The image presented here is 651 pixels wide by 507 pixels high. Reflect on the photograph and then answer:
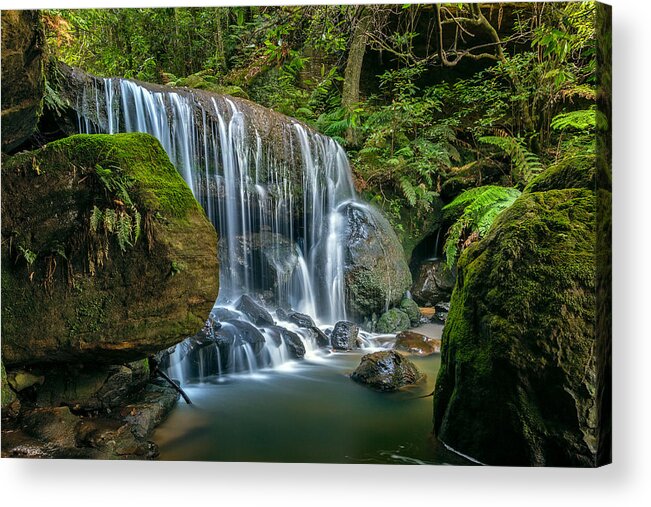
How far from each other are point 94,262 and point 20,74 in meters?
1.52

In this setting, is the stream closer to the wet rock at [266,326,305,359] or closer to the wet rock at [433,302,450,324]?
the wet rock at [433,302,450,324]

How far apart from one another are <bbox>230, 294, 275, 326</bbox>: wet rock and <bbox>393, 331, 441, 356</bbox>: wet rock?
45.4 inches

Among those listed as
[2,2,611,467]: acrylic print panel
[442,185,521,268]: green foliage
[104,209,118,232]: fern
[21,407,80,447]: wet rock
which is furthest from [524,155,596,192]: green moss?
[21,407,80,447]: wet rock

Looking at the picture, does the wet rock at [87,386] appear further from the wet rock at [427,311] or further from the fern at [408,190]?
the fern at [408,190]

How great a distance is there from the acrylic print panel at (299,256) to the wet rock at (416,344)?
0.06 feet

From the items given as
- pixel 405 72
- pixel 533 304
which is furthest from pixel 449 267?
pixel 405 72

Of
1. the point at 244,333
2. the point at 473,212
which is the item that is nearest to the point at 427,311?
the point at 473,212

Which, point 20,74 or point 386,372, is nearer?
point 20,74

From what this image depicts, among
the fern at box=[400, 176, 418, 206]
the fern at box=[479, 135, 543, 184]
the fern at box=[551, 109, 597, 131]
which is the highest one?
the fern at box=[551, 109, 597, 131]

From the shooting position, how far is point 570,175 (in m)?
3.03

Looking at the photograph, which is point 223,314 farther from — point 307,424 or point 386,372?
point 386,372

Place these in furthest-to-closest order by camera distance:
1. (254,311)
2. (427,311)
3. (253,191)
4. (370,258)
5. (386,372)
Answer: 1. (370,258)
2. (253,191)
3. (254,311)
4. (427,311)
5. (386,372)

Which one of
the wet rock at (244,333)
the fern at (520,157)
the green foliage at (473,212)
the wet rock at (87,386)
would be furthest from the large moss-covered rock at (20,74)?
the fern at (520,157)

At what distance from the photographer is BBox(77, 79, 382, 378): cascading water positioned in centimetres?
414
